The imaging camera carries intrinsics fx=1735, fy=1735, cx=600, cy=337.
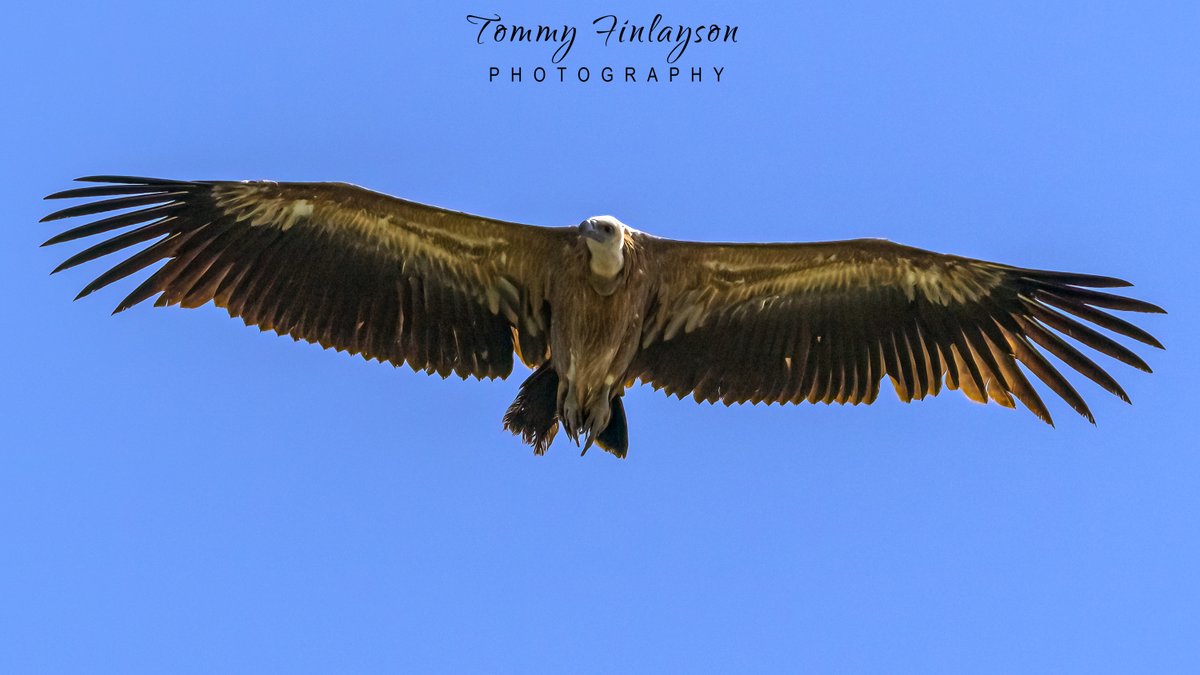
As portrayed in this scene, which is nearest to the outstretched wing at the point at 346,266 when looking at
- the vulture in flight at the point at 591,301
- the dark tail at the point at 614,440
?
the vulture in flight at the point at 591,301

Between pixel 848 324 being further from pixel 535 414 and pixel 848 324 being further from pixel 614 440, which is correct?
pixel 535 414

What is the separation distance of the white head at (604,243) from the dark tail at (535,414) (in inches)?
34.0

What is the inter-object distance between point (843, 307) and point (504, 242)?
237 cm

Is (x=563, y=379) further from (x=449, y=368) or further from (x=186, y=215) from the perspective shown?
(x=186, y=215)

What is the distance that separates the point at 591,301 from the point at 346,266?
1708mm

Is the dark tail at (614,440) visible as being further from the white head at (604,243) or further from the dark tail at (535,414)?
the white head at (604,243)

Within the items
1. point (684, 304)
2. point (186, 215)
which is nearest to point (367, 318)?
point (186, 215)

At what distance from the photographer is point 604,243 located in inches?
436

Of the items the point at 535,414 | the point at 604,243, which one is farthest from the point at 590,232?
the point at 535,414

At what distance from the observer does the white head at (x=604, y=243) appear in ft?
36.3

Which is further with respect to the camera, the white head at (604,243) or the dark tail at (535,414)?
the dark tail at (535,414)

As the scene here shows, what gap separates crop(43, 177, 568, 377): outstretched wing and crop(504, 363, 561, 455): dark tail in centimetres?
33

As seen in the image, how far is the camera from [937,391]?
471 inches

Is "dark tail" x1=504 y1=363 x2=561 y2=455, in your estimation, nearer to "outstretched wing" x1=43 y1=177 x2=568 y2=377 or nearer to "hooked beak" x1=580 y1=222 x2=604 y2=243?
"outstretched wing" x1=43 y1=177 x2=568 y2=377
